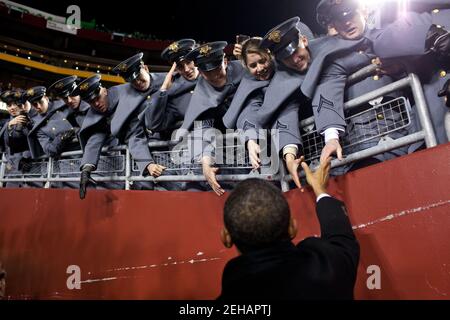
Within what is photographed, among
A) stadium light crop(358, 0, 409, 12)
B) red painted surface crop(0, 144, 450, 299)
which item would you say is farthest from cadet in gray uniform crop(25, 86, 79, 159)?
stadium light crop(358, 0, 409, 12)

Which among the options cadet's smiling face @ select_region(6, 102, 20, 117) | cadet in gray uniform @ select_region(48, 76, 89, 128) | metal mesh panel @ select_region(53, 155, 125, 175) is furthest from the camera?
cadet's smiling face @ select_region(6, 102, 20, 117)

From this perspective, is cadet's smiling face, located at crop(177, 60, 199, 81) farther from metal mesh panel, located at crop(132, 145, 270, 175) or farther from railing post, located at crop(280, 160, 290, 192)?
railing post, located at crop(280, 160, 290, 192)

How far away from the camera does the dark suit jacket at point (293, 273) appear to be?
895 millimetres

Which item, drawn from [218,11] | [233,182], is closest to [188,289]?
[233,182]

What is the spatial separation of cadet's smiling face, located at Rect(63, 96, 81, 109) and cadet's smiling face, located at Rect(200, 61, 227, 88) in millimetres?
2018

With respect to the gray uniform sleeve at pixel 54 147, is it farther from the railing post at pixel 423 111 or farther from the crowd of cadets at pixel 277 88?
the railing post at pixel 423 111

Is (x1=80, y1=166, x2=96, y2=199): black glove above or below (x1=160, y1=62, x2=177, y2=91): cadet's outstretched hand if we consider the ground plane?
below

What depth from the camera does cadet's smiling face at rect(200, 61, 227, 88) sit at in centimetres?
256

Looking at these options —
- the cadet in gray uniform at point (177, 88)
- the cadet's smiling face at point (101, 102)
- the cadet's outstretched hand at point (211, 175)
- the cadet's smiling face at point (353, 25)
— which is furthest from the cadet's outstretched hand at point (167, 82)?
the cadet's smiling face at point (353, 25)

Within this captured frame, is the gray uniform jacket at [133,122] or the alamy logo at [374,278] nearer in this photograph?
the alamy logo at [374,278]

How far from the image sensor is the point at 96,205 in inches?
114

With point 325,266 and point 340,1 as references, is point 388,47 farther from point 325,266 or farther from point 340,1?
point 325,266

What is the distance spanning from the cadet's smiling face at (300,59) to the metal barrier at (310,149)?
0.30 m

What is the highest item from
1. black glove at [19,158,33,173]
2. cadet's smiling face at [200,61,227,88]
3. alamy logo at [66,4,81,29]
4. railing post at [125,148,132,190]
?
alamy logo at [66,4,81,29]
